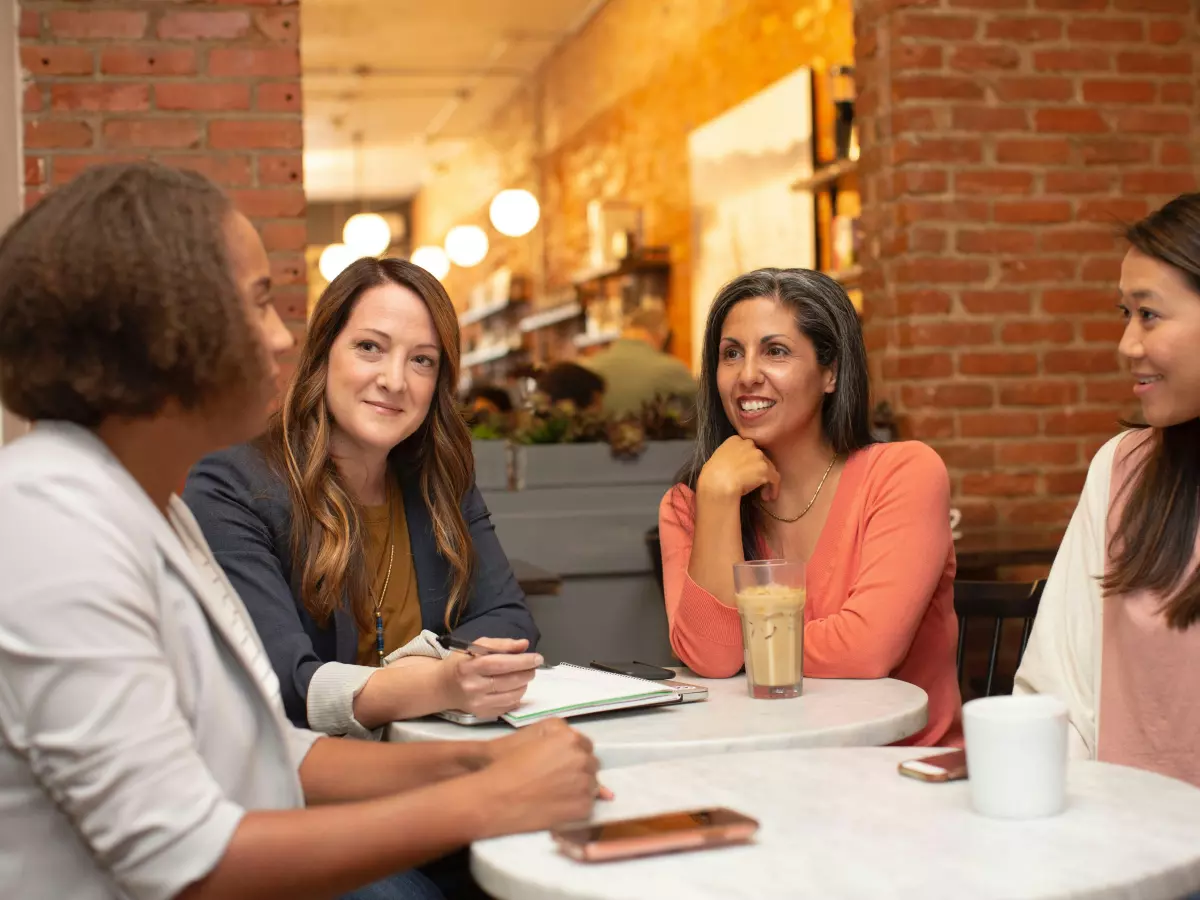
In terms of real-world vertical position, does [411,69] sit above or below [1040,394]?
above

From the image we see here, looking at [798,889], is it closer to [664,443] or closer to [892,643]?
[892,643]

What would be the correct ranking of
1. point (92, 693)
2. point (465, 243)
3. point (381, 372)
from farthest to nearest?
point (465, 243), point (381, 372), point (92, 693)

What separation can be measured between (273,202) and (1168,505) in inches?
95.4

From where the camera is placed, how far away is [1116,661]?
1.77 meters

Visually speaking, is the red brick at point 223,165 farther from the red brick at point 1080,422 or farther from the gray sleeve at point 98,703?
the gray sleeve at point 98,703

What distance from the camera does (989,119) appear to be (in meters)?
3.85

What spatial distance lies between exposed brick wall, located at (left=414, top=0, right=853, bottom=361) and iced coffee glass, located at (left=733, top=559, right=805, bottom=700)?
3921mm

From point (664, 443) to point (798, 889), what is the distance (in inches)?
107

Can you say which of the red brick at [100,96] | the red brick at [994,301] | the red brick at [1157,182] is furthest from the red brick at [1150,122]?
the red brick at [100,96]

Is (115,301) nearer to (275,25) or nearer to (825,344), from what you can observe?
(825,344)

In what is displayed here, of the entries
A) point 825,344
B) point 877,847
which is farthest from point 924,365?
point 877,847

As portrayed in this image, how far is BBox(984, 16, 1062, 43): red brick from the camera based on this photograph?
3.85 metres

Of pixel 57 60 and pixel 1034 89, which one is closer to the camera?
pixel 57 60

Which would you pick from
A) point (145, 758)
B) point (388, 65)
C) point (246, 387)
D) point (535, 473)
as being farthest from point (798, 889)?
point (388, 65)
